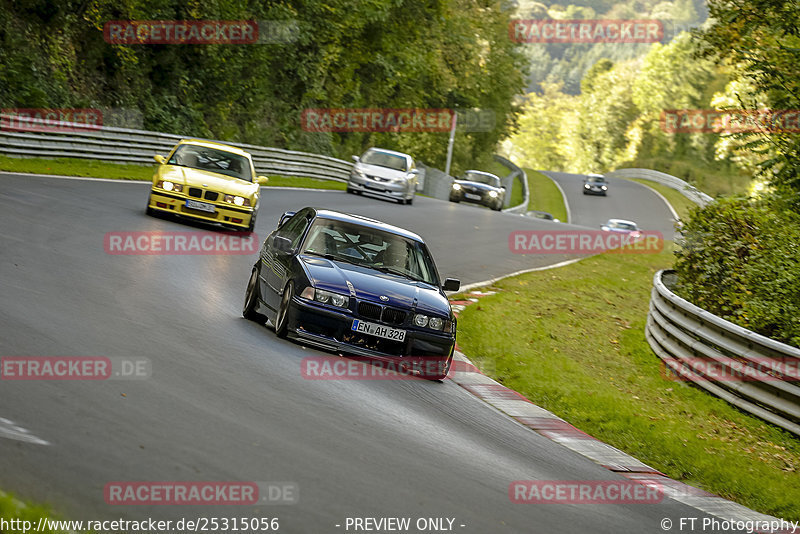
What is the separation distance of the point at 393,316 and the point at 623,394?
10.8 ft

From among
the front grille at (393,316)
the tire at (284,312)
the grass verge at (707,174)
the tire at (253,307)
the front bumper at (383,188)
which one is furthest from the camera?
the grass verge at (707,174)

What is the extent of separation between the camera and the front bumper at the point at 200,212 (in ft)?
57.0

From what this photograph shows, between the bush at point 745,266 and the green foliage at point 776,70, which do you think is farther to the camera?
the green foliage at point 776,70

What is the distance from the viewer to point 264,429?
6695mm

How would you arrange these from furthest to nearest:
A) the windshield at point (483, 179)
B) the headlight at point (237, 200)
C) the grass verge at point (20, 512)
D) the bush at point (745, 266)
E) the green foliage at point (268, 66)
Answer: the windshield at point (483, 179) < the green foliage at point (268, 66) < the headlight at point (237, 200) < the bush at point (745, 266) < the grass verge at point (20, 512)

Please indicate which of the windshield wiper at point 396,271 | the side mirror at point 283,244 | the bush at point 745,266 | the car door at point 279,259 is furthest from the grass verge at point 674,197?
the side mirror at point 283,244

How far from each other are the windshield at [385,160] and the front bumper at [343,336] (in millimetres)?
24756

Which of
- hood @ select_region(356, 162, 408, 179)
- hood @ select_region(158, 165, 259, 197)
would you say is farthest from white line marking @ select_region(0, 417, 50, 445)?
hood @ select_region(356, 162, 408, 179)

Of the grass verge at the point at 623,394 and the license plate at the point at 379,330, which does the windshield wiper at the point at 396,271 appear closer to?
the license plate at the point at 379,330

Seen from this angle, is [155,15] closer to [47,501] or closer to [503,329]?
[503,329]

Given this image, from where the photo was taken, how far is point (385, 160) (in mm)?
34719

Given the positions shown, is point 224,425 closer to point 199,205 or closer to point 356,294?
point 356,294

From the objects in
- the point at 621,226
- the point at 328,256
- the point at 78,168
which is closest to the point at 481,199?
the point at 621,226

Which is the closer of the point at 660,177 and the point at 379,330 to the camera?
the point at 379,330
